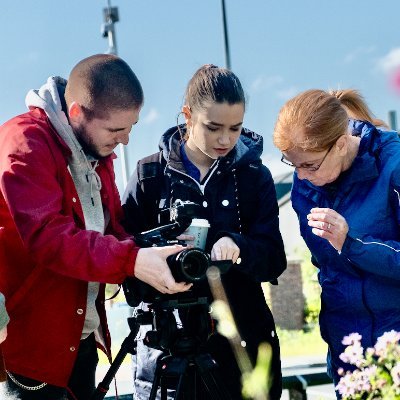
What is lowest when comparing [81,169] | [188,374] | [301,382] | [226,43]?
[301,382]

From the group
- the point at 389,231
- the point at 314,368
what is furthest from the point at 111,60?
the point at 314,368

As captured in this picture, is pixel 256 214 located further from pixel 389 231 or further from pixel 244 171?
pixel 389 231

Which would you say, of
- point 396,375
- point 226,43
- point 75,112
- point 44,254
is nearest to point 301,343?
point 226,43

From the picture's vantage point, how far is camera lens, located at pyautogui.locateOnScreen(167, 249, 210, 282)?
2.13 m

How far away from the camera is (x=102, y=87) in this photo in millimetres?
2354

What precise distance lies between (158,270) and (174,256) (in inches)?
2.4

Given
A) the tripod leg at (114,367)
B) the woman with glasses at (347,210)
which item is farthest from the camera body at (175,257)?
the woman with glasses at (347,210)

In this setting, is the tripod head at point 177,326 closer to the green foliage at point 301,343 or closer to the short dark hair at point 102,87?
the short dark hair at point 102,87

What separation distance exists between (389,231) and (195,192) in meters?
0.68

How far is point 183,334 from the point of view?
233 cm

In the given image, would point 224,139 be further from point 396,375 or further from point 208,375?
point 396,375

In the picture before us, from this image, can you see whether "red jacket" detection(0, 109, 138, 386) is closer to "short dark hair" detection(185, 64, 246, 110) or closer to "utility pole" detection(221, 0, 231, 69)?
"short dark hair" detection(185, 64, 246, 110)

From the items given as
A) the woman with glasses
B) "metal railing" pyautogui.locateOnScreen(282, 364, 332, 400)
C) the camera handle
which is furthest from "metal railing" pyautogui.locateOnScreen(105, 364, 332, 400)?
the camera handle

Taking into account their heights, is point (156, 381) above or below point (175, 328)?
below
